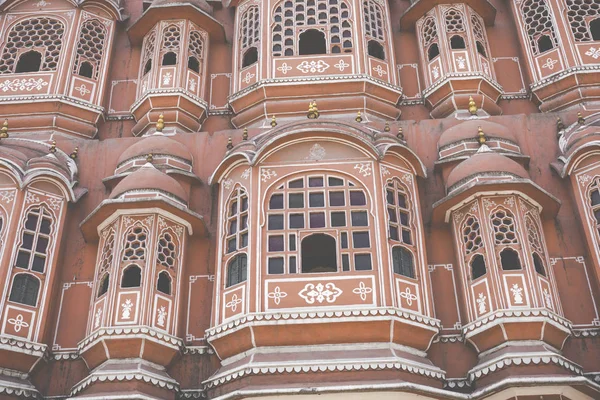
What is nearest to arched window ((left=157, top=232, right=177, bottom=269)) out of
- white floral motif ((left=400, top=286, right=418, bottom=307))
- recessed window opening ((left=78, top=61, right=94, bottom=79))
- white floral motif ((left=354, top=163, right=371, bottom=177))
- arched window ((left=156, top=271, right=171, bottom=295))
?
arched window ((left=156, top=271, right=171, bottom=295))

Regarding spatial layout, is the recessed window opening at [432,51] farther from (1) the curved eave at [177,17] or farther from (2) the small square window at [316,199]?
(2) the small square window at [316,199]

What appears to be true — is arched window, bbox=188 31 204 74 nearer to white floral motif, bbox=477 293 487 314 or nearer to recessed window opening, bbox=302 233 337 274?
recessed window opening, bbox=302 233 337 274

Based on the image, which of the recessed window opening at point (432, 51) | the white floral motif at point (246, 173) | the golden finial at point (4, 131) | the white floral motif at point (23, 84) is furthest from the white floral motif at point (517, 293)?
the white floral motif at point (23, 84)

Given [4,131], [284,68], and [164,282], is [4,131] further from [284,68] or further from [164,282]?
[284,68]

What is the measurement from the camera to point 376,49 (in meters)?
18.8

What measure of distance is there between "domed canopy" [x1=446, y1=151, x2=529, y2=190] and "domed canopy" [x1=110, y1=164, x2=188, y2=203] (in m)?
5.00

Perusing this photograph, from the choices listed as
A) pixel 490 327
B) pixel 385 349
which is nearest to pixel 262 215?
pixel 385 349

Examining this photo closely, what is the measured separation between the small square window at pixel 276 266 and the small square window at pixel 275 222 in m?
0.63

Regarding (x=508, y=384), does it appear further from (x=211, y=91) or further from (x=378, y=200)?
(x=211, y=91)

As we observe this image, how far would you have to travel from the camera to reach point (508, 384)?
11.9 meters

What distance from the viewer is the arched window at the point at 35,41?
18344 millimetres

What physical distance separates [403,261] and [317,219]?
65.0 inches

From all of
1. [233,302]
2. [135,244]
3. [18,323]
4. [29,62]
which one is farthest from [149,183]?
[29,62]

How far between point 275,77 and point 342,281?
6.21m
